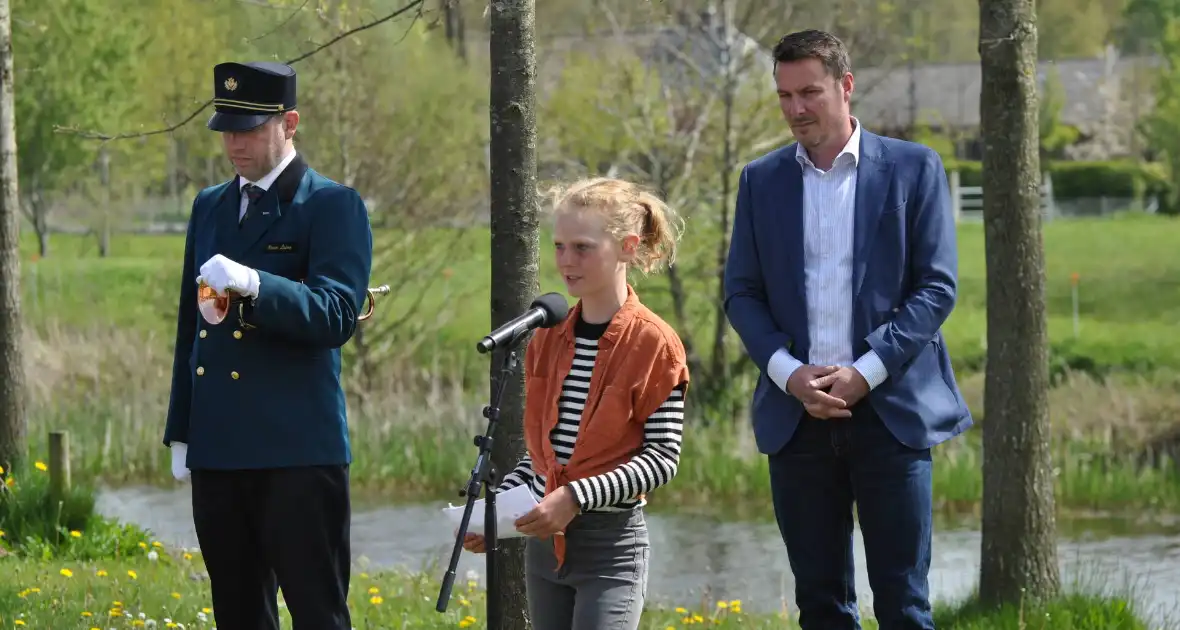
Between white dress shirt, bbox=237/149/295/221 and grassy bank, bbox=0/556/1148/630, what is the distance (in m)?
2.20

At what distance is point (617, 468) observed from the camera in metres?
3.82

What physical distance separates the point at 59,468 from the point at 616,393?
5569 millimetres

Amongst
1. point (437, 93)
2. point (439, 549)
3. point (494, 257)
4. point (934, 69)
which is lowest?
point (439, 549)

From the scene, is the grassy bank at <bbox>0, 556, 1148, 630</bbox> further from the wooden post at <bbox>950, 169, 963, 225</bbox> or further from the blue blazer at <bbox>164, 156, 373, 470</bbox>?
the wooden post at <bbox>950, 169, 963, 225</bbox>

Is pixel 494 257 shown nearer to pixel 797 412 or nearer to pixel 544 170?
pixel 797 412

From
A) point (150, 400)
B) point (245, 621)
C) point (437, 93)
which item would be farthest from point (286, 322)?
point (437, 93)

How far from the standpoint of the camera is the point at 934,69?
37.2 meters

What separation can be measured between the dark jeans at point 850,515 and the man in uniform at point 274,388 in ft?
4.02

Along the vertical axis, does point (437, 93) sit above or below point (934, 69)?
below

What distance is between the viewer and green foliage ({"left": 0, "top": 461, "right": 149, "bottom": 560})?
8.48 meters

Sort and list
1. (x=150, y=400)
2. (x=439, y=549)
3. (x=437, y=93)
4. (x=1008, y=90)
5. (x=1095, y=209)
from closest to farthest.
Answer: (x=1008, y=90) → (x=439, y=549) → (x=150, y=400) → (x=437, y=93) → (x=1095, y=209)

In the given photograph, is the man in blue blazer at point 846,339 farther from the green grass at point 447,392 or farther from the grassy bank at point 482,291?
the grassy bank at point 482,291

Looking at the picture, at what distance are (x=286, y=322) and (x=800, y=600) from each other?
156cm

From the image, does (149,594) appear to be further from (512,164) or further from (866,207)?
(866,207)
